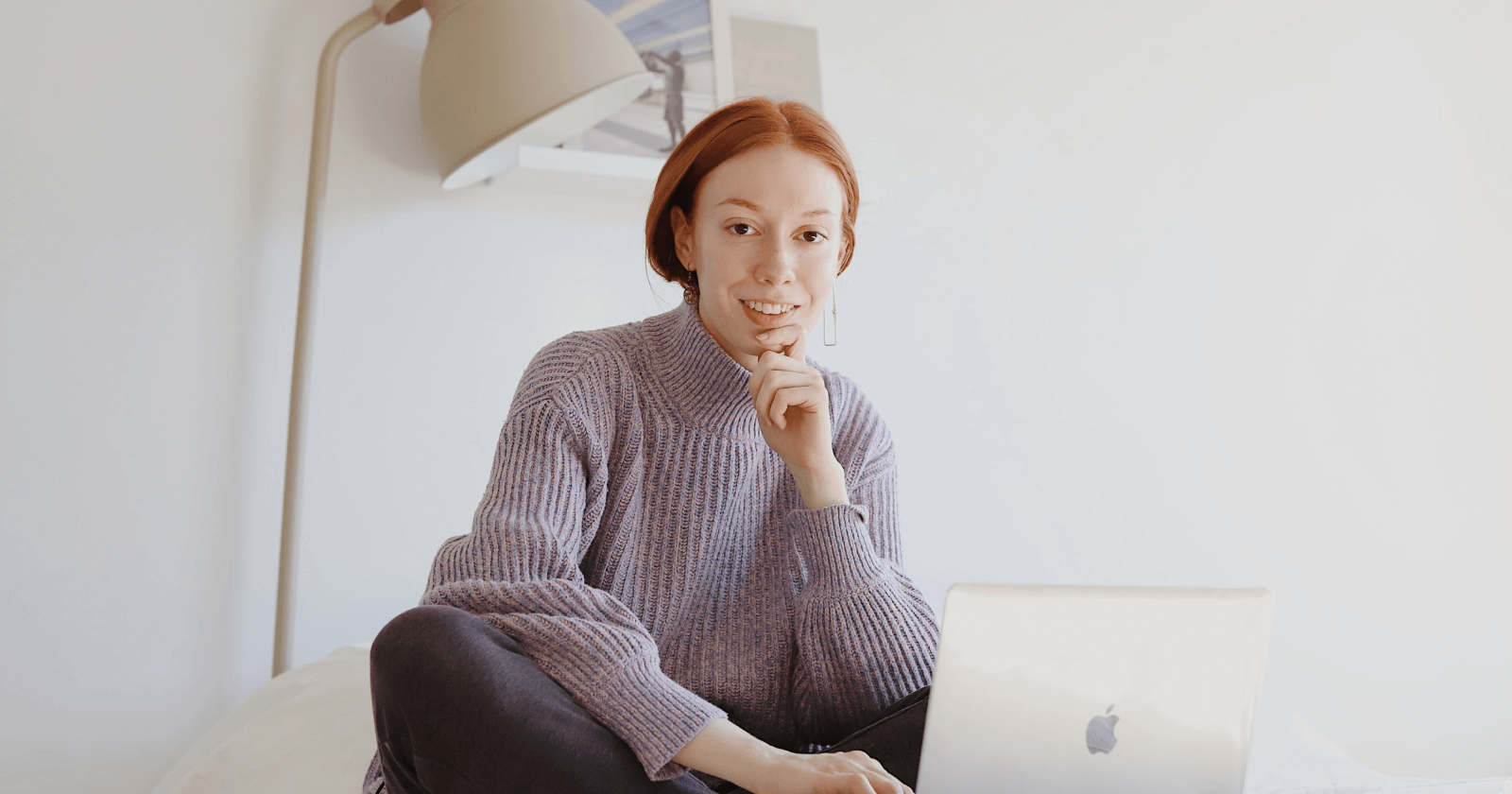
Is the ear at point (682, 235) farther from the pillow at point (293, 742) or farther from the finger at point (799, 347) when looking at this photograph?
the pillow at point (293, 742)

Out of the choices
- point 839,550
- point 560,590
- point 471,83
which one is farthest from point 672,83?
point 560,590

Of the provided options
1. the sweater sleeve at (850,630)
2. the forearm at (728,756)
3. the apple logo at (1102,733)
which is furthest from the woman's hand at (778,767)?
the sweater sleeve at (850,630)

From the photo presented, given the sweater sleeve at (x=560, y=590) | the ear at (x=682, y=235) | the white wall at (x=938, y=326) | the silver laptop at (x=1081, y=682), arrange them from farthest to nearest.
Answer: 1. the white wall at (x=938, y=326)
2. the ear at (x=682, y=235)
3. the sweater sleeve at (x=560, y=590)
4. the silver laptop at (x=1081, y=682)

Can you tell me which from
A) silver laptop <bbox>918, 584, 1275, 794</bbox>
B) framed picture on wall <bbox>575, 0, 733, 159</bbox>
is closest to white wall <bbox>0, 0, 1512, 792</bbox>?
framed picture on wall <bbox>575, 0, 733, 159</bbox>

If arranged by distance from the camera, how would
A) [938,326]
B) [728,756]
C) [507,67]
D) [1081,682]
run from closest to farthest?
1. [1081,682]
2. [728,756]
3. [507,67]
4. [938,326]

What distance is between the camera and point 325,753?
3.59ft

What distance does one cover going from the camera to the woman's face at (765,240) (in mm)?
1085

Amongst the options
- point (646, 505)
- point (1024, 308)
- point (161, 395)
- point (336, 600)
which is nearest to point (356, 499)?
point (336, 600)

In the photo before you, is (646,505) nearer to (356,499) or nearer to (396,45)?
(356,499)

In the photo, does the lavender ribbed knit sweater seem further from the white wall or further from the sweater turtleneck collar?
the white wall

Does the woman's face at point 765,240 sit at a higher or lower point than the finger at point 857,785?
higher

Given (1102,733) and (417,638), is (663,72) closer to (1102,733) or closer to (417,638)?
(417,638)

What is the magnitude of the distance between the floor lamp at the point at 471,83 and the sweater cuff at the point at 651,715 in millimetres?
736

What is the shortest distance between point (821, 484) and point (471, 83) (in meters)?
0.66
